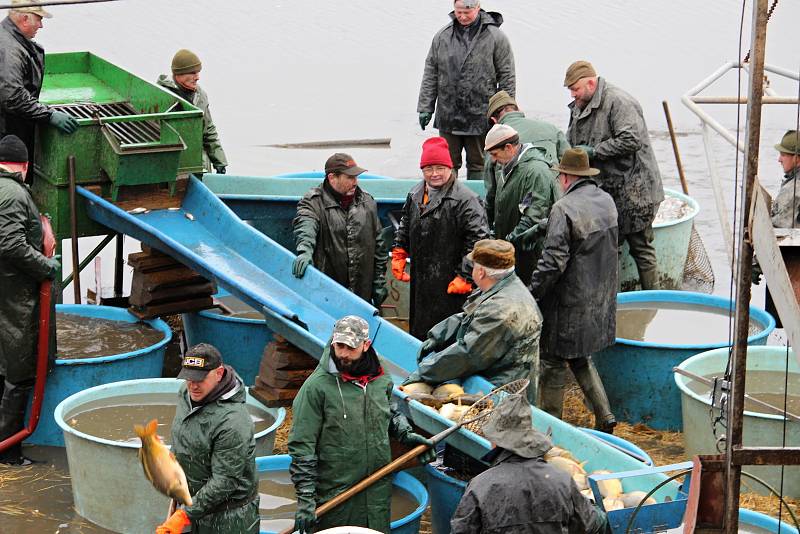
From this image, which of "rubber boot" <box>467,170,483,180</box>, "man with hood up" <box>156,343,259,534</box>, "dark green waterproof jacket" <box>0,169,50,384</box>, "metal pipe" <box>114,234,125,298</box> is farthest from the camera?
"rubber boot" <box>467,170,483,180</box>

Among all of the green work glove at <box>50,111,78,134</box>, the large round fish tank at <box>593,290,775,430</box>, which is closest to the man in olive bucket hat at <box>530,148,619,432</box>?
the large round fish tank at <box>593,290,775,430</box>

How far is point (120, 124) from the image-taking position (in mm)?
10430

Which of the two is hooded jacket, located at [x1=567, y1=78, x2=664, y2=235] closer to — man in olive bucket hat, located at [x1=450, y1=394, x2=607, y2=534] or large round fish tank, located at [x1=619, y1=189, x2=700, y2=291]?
large round fish tank, located at [x1=619, y1=189, x2=700, y2=291]

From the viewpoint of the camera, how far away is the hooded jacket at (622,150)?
10141 mm

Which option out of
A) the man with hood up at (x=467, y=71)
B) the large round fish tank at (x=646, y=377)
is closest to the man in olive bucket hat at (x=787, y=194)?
the large round fish tank at (x=646, y=377)

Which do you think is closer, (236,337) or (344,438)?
(344,438)

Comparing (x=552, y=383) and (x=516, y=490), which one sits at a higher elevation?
(x=516, y=490)

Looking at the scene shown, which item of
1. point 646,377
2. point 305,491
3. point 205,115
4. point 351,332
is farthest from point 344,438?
point 205,115

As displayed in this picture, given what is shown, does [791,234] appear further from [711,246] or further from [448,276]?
[711,246]

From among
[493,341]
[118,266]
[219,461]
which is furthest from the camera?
[118,266]

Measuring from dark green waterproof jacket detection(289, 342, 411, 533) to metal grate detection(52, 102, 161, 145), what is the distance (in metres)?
4.11

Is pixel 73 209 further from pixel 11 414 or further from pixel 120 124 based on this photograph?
pixel 11 414

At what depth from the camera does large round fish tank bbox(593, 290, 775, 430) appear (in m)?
9.35

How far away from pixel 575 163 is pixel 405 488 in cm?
248
